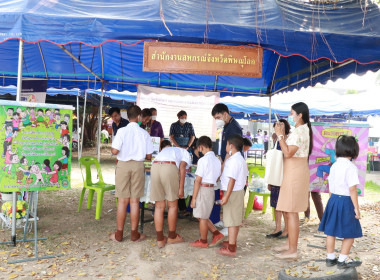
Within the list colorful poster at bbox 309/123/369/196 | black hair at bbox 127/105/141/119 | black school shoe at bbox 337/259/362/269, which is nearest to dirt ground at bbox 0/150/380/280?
black school shoe at bbox 337/259/362/269

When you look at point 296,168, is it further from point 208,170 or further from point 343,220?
point 208,170

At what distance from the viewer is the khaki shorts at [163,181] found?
4207 millimetres

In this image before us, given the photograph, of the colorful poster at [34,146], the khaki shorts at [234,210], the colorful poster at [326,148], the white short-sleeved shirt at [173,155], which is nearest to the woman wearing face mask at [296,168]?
the khaki shorts at [234,210]

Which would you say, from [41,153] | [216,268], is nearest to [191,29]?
[41,153]

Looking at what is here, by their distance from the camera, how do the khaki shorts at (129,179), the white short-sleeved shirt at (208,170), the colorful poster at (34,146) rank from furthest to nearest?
the khaki shorts at (129,179)
the white short-sleeved shirt at (208,170)
the colorful poster at (34,146)

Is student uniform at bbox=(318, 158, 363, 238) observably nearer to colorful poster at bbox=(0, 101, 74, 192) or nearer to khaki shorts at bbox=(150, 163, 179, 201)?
khaki shorts at bbox=(150, 163, 179, 201)

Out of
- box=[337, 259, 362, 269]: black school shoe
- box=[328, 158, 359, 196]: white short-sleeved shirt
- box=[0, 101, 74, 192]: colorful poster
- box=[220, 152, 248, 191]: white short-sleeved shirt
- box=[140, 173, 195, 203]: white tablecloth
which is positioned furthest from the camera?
box=[140, 173, 195, 203]: white tablecloth

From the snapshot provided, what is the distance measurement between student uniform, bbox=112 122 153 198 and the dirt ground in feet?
2.31

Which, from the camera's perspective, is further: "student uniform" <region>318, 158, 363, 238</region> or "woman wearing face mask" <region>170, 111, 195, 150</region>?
"woman wearing face mask" <region>170, 111, 195, 150</region>

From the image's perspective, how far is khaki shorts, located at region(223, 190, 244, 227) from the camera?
397 centimetres

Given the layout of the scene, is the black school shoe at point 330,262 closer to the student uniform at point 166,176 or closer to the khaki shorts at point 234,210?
the khaki shorts at point 234,210

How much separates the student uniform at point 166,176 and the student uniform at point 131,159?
0.72ft

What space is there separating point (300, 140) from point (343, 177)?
2.10 feet

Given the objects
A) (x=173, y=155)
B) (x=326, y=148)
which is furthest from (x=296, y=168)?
(x=326, y=148)
